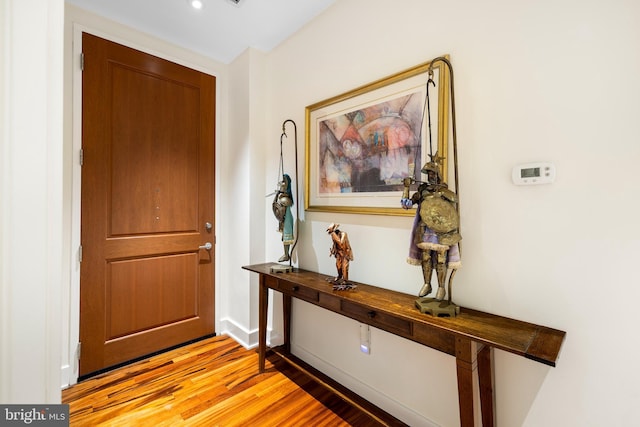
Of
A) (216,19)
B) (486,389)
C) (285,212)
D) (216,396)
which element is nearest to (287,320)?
(216,396)

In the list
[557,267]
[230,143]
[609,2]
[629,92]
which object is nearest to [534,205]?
[557,267]

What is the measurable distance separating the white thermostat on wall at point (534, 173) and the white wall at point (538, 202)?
0.09 ft

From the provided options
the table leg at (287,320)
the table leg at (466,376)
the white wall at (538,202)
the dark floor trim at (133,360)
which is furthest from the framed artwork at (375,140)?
the dark floor trim at (133,360)

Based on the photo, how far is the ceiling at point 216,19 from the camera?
6.38 ft

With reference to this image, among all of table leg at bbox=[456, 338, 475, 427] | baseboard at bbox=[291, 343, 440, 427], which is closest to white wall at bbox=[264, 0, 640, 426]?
baseboard at bbox=[291, 343, 440, 427]

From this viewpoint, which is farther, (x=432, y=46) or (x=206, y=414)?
(x=206, y=414)

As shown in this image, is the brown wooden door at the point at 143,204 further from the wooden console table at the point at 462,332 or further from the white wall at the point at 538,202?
the white wall at the point at 538,202

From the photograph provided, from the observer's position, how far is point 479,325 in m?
→ 1.14

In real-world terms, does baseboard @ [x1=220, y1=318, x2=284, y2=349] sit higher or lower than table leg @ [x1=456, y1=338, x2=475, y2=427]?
lower

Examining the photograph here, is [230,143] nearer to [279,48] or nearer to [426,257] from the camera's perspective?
[279,48]

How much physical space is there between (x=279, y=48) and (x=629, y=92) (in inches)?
88.9

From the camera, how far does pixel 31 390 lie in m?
0.71
